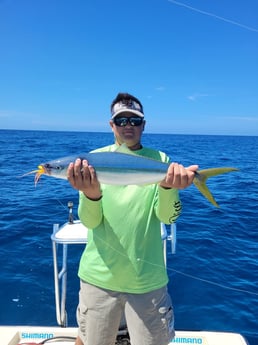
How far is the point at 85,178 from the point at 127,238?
0.68 meters

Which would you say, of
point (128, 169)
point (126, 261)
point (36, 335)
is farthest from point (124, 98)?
point (36, 335)

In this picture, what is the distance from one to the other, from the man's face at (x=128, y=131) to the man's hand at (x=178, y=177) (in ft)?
1.78

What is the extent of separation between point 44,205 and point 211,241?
6509 mm

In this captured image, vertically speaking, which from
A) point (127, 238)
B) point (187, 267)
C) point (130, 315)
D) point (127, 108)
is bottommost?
point (187, 267)

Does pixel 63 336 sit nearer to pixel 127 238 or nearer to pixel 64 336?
pixel 64 336

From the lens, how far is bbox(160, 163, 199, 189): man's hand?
2799 millimetres

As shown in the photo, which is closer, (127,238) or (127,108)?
(127,238)

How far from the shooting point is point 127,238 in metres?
2.86

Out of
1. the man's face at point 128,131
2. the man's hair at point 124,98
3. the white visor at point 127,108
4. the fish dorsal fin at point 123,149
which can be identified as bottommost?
the fish dorsal fin at point 123,149

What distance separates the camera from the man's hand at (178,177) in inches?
110

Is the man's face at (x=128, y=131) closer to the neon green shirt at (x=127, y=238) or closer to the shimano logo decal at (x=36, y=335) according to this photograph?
the neon green shirt at (x=127, y=238)

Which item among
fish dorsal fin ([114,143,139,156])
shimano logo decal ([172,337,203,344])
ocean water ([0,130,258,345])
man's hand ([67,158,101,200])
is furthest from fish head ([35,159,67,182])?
ocean water ([0,130,258,345])

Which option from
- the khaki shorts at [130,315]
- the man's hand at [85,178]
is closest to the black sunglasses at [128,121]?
the man's hand at [85,178]

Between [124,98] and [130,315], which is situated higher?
[124,98]
